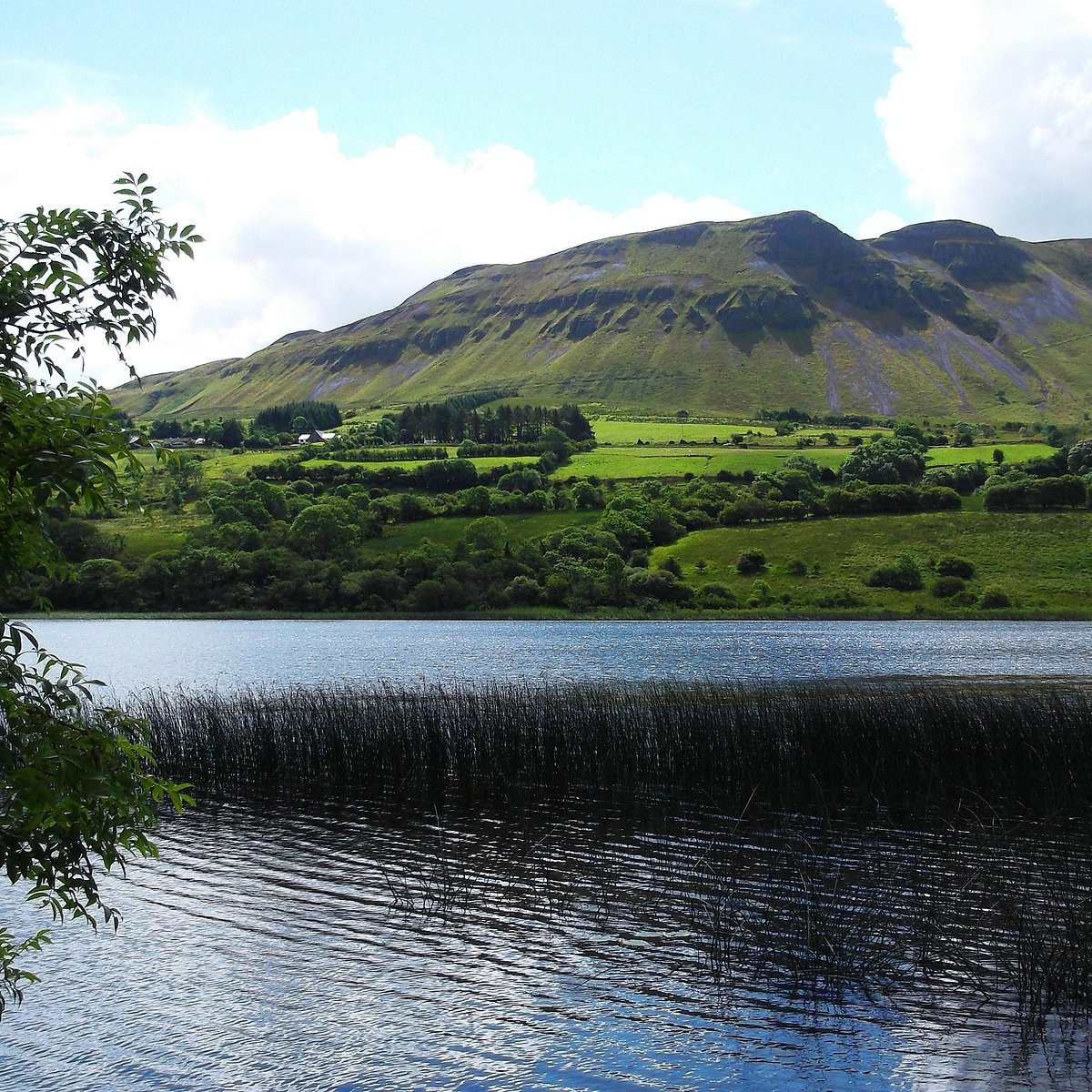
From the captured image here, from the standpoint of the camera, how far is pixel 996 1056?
8406mm

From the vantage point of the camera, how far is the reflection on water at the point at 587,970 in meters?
8.60

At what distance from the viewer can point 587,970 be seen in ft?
34.6

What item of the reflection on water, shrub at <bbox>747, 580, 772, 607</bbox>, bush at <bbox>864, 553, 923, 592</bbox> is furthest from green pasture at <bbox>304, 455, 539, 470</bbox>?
the reflection on water

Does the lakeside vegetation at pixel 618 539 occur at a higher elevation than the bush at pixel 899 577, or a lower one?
higher

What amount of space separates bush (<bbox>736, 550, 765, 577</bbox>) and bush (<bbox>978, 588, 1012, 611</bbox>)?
1879 centimetres

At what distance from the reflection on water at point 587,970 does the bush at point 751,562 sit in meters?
80.4

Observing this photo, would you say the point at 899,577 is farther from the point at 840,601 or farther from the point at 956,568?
the point at 840,601

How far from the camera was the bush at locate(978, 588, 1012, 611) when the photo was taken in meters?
84.5

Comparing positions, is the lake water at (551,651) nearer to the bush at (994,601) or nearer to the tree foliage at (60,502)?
the bush at (994,601)

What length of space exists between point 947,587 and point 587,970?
273 feet

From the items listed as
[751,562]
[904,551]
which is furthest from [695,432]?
[904,551]

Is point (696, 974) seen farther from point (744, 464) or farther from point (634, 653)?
point (744, 464)

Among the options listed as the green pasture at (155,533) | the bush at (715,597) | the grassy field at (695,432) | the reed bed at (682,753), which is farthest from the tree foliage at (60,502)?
the grassy field at (695,432)

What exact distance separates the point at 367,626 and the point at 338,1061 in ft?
251
